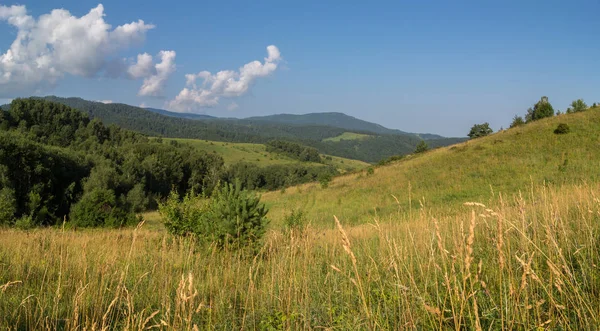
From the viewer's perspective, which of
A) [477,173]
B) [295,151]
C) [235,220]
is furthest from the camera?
[295,151]

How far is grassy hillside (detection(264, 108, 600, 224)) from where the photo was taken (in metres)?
18.0

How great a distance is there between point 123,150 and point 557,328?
255 ft

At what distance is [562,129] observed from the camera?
77.7ft

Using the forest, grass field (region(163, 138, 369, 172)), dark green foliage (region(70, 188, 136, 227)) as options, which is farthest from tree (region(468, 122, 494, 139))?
grass field (region(163, 138, 369, 172))

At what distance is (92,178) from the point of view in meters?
47.9

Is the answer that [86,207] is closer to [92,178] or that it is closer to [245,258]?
[245,258]

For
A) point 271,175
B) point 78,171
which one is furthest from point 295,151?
point 78,171

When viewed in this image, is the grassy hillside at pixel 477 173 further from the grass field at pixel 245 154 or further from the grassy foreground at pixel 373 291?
the grass field at pixel 245 154

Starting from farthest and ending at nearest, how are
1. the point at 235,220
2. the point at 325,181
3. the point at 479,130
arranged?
the point at 479,130, the point at 325,181, the point at 235,220

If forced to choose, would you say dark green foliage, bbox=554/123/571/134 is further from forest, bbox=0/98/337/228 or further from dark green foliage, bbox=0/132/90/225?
dark green foliage, bbox=0/132/90/225

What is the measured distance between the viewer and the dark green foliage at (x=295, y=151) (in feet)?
523

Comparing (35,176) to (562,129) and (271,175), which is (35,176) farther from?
(271,175)

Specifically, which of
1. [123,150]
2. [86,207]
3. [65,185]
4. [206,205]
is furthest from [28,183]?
[206,205]

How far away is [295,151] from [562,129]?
148 metres
